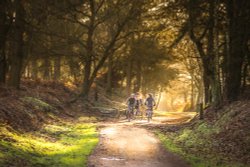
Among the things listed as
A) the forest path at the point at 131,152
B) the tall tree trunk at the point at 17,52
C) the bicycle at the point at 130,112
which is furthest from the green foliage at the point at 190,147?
the tall tree trunk at the point at 17,52

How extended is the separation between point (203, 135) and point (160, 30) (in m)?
15.3

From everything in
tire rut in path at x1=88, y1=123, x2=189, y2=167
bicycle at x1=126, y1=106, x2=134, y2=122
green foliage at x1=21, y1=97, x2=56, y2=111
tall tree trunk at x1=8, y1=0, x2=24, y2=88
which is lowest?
tire rut in path at x1=88, y1=123, x2=189, y2=167

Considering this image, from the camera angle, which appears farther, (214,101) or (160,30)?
(160,30)

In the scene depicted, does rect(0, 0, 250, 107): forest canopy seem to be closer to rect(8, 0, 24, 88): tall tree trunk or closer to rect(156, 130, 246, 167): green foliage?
rect(8, 0, 24, 88): tall tree trunk

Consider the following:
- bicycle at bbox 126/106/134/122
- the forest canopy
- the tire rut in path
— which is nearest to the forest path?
the tire rut in path

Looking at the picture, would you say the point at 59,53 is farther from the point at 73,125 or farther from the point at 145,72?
the point at 145,72

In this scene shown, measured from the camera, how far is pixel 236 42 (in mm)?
21609

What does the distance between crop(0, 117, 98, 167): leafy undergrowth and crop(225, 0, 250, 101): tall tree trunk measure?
7640 mm

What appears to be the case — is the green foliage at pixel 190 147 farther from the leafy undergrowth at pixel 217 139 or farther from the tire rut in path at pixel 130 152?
the tire rut in path at pixel 130 152

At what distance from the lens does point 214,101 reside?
76.9 ft

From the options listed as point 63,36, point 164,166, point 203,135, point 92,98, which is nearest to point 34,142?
point 164,166

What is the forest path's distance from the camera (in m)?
13.6

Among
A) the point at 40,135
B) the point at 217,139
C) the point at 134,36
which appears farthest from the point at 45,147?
the point at 134,36

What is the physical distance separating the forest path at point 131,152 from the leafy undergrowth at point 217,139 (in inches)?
23.5
